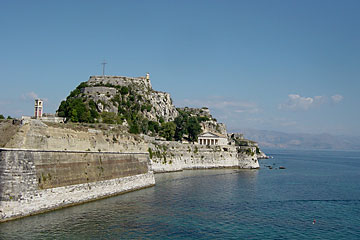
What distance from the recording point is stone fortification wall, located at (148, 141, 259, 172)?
67.1 metres

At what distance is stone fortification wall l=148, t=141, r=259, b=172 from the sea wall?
22.5 metres

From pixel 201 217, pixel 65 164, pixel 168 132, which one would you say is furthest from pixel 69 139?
pixel 168 132

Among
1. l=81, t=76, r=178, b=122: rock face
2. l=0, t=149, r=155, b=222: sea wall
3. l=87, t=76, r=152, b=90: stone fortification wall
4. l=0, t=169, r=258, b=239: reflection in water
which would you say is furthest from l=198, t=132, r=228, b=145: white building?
l=0, t=149, r=155, b=222: sea wall

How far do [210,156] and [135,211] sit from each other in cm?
4943

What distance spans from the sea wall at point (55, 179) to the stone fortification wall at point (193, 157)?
2247 cm

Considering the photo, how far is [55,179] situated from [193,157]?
49.1 m

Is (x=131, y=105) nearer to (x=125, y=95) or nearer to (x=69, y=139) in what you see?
(x=125, y=95)

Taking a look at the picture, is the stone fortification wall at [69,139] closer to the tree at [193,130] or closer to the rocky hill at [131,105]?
the rocky hill at [131,105]

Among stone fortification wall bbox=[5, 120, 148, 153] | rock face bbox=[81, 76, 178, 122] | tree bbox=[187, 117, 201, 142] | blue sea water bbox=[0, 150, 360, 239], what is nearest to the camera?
blue sea water bbox=[0, 150, 360, 239]

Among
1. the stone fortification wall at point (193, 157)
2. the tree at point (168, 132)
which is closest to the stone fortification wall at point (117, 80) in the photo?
the tree at point (168, 132)

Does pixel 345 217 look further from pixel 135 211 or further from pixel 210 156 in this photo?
pixel 210 156

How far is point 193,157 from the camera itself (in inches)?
3061

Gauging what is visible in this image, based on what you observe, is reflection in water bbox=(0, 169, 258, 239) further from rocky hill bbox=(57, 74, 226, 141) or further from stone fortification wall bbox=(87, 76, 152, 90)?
stone fortification wall bbox=(87, 76, 152, 90)

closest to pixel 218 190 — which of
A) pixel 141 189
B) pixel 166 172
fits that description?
pixel 141 189
